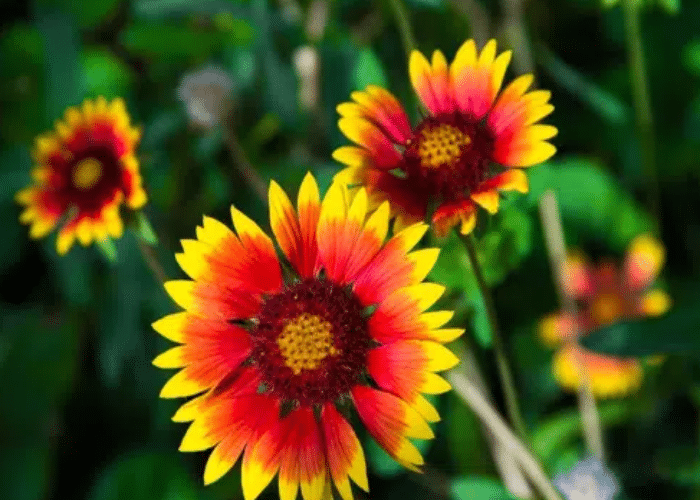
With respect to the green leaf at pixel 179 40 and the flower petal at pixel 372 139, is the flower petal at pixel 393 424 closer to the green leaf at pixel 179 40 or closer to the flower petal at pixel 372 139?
the flower petal at pixel 372 139

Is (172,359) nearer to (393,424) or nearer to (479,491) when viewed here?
(393,424)

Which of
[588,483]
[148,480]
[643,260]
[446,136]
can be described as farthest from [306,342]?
[643,260]

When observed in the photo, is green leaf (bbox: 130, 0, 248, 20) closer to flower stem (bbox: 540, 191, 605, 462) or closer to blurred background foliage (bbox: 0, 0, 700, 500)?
blurred background foliage (bbox: 0, 0, 700, 500)

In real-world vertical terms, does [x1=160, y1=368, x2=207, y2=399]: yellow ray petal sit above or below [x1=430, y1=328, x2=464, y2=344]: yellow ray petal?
above

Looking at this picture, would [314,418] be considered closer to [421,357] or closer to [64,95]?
[421,357]

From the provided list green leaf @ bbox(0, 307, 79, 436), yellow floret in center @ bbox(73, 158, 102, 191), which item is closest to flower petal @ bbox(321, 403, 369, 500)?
yellow floret in center @ bbox(73, 158, 102, 191)

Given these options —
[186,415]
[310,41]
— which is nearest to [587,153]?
[310,41]

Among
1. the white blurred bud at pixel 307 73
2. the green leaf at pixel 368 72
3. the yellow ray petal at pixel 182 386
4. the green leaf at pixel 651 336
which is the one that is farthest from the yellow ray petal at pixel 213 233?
the white blurred bud at pixel 307 73
